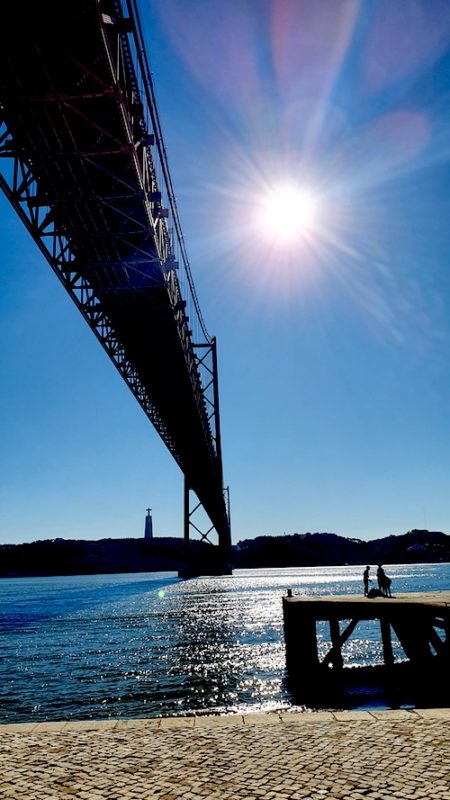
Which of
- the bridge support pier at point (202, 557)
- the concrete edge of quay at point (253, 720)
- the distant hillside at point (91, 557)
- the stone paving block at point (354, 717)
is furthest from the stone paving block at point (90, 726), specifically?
the distant hillside at point (91, 557)

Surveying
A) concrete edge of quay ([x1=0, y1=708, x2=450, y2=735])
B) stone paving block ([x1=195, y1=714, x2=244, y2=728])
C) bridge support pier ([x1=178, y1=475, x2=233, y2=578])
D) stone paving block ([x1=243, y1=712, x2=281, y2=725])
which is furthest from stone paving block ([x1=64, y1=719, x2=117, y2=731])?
bridge support pier ([x1=178, y1=475, x2=233, y2=578])

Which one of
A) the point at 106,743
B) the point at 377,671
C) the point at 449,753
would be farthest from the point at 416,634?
the point at 106,743

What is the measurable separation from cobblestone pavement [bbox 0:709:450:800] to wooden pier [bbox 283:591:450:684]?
6.15m

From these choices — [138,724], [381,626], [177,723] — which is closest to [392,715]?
[177,723]

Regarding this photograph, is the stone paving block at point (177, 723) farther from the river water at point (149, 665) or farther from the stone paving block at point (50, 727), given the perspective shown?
the river water at point (149, 665)

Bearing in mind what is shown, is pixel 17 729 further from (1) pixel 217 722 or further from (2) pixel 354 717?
(2) pixel 354 717

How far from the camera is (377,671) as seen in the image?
1770 cm

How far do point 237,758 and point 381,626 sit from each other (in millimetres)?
11377

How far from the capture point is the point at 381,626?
16578 mm

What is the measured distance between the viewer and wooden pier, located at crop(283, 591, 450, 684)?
46.3 ft

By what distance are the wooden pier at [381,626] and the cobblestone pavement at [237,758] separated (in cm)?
615

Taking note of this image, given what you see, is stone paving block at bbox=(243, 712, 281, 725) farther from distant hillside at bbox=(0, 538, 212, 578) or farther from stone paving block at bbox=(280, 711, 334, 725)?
distant hillside at bbox=(0, 538, 212, 578)

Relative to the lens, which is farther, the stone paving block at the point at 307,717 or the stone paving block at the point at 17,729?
the stone paving block at the point at 17,729

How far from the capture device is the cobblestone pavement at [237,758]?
5.57 meters
